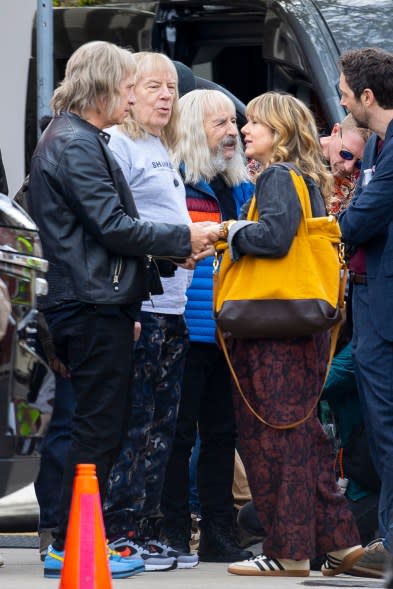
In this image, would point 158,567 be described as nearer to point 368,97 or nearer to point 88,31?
point 368,97

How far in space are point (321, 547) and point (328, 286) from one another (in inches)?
41.8

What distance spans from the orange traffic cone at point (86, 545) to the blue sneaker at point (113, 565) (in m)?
1.03

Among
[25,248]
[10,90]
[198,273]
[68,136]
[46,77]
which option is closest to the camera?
[25,248]

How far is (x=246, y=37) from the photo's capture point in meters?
11.7

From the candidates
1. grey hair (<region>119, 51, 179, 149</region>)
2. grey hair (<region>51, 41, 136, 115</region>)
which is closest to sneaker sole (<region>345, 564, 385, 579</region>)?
grey hair (<region>119, 51, 179, 149</region>)

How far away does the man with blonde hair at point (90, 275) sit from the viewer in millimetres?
6750

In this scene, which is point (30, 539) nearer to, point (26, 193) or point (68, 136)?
Answer: point (26, 193)

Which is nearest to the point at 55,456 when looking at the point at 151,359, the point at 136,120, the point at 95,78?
the point at 151,359

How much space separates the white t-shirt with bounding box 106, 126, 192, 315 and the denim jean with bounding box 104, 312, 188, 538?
67mm

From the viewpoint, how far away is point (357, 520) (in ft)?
25.8

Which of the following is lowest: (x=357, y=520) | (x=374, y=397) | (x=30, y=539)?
(x=30, y=539)

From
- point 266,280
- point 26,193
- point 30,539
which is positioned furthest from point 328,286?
point 30,539

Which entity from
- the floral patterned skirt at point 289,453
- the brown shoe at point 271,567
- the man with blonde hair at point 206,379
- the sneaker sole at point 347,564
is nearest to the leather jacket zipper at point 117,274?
the floral patterned skirt at point 289,453

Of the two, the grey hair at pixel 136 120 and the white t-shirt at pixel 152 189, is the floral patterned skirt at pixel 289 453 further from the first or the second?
the grey hair at pixel 136 120
